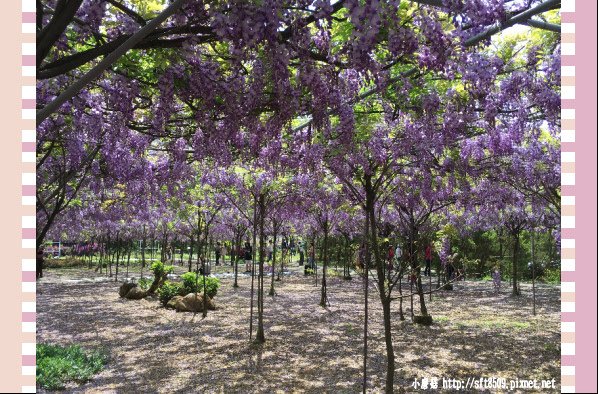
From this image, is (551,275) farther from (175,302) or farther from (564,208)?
(564,208)

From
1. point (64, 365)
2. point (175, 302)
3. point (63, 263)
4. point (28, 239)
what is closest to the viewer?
point (28, 239)

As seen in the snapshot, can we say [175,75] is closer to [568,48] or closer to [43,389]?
[568,48]

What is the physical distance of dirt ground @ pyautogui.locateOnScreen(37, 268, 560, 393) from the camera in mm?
6535

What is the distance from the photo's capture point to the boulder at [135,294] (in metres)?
15.0

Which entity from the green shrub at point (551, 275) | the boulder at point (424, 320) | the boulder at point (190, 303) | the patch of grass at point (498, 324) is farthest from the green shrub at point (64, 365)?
the green shrub at point (551, 275)

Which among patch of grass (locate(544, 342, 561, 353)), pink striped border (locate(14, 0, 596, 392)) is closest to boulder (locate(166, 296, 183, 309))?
patch of grass (locate(544, 342, 561, 353))

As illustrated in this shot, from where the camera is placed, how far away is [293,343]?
346 inches

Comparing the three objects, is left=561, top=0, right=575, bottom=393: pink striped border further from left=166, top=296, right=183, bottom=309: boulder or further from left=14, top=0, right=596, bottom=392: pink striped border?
left=166, top=296, right=183, bottom=309: boulder

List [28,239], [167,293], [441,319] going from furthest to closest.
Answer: [167,293] → [441,319] → [28,239]

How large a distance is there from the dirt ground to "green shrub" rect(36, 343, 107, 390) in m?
0.21

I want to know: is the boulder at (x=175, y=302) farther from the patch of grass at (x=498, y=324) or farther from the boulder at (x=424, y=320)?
the patch of grass at (x=498, y=324)

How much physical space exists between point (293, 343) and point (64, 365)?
3.84 m

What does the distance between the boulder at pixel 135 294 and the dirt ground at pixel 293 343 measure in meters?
0.33

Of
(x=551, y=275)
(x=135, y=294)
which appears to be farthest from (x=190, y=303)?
(x=551, y=275)
